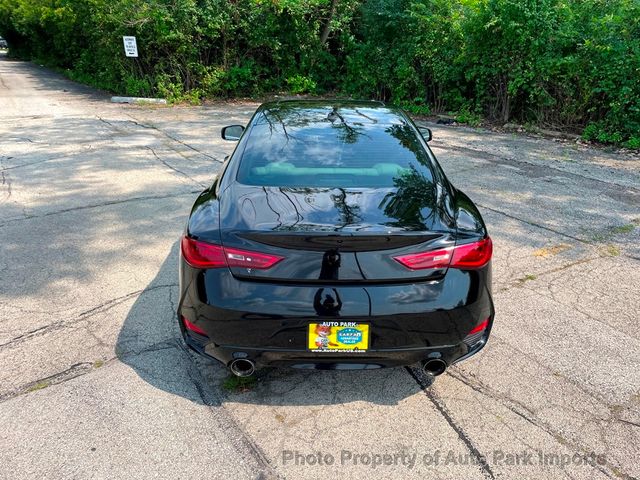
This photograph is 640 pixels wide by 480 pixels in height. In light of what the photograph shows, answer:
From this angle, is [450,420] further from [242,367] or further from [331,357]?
[242,367]

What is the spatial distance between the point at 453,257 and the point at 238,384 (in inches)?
56.9

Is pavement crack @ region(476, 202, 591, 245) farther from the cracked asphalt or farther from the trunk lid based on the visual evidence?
the trunk lid

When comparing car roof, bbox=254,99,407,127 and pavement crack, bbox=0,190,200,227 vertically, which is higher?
car roof, bbox=254,99,407,127

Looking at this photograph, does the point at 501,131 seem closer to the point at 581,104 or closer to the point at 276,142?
the point at 581,104

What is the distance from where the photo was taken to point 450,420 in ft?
8.46

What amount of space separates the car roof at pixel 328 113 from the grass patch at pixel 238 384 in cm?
185

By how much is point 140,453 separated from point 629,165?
340 inches

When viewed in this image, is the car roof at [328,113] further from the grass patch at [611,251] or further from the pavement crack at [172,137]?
the pavement crack at [172,137]

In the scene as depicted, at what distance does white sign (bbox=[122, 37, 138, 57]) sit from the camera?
1415cm

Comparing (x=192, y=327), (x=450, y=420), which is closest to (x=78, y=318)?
(x=192, y=327)

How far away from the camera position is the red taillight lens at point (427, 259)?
234cm

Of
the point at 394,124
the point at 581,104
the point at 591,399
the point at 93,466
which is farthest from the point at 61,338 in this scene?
the point at 581,104

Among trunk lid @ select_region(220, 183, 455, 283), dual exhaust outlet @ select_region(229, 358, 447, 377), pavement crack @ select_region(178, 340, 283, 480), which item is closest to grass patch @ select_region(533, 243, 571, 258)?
trunk lid @ select_region(220, 183, 455, 283)

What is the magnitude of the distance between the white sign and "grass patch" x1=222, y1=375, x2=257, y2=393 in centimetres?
1409
